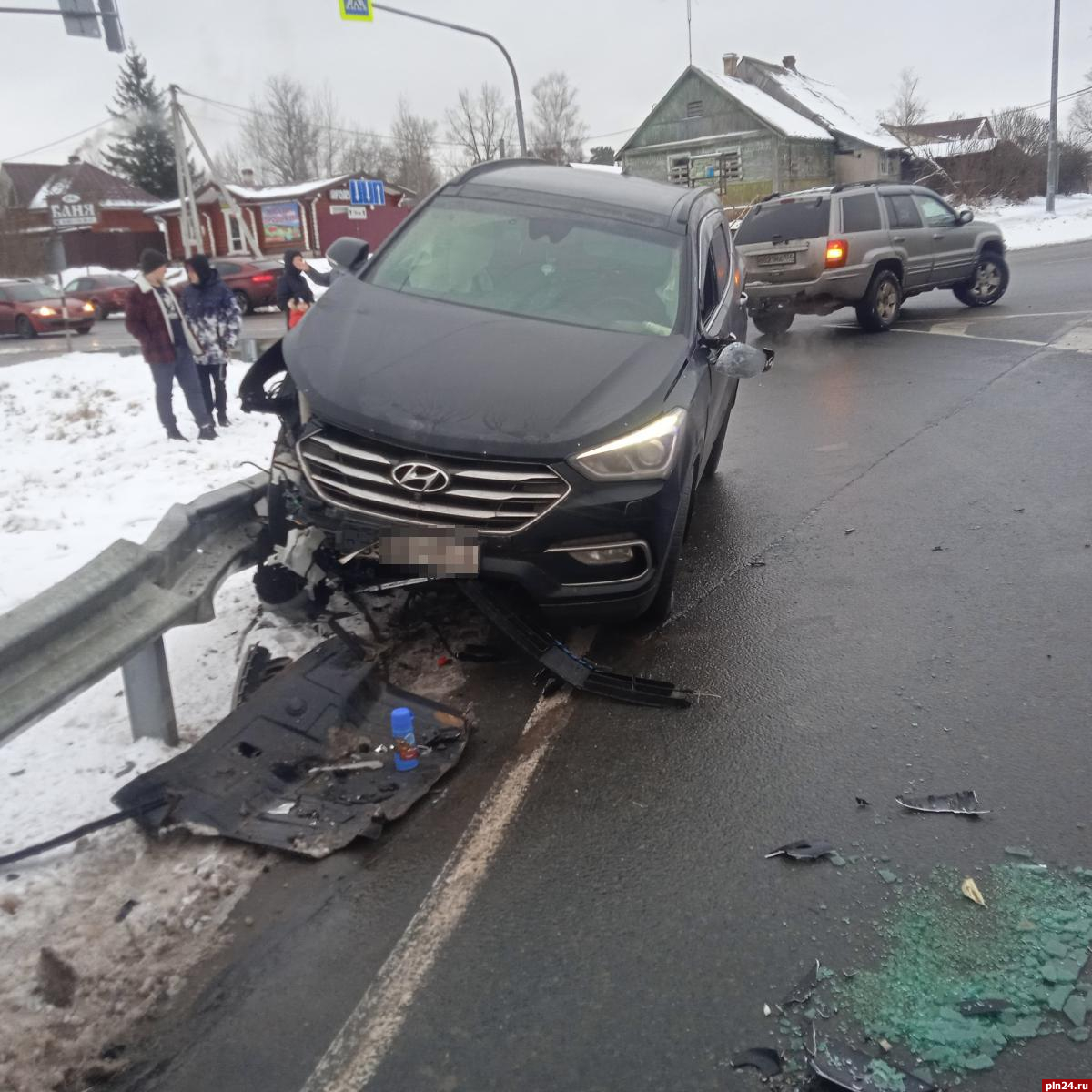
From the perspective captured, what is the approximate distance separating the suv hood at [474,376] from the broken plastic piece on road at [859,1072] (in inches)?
89.6

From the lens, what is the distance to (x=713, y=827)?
10.7ft

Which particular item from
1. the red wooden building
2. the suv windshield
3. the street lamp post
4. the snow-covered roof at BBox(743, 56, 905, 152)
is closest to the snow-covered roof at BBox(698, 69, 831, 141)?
the snow-covered roof at BBox(743, 56, 905, 152)

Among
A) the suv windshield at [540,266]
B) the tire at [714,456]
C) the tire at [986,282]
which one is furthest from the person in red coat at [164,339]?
the tire at [986,282]

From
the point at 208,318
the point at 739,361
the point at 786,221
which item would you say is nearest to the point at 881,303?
the point at 786,221

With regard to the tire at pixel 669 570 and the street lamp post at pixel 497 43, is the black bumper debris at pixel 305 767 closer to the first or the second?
the tire at pixel 669 570

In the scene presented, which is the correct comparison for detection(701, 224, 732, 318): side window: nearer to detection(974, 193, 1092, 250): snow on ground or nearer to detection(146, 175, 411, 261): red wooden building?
detection(974, 193, 1092, 250): snow on ground

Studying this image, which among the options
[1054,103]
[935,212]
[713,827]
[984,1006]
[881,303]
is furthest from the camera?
[1054,103]

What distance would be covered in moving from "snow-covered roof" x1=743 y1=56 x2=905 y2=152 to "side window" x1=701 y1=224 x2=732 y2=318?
51478 millimetres

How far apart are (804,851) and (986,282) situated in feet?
49.2

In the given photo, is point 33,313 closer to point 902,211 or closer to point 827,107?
point 902,211

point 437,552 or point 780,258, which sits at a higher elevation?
point 780,258

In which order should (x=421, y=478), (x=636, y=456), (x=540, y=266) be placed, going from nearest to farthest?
(x=421, y=478) → (x=636, y=456) → (x=540, y=266)

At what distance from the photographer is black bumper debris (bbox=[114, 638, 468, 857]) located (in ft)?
10.8

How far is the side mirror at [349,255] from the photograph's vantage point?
18.9 feet
